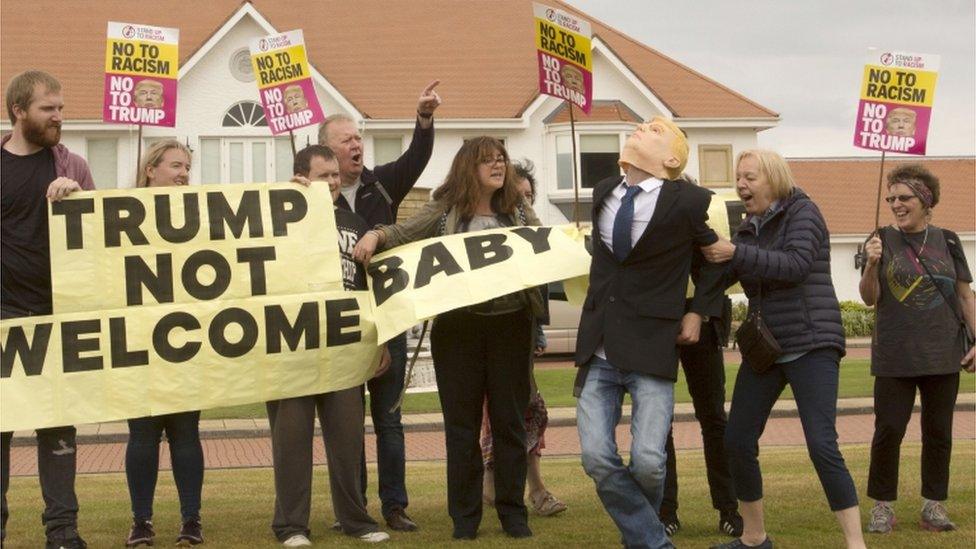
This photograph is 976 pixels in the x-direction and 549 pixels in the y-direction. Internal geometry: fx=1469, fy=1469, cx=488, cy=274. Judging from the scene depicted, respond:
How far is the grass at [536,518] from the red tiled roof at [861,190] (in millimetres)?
48713

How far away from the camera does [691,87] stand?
47.8 metres

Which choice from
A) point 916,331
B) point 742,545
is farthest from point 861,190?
point 742,545

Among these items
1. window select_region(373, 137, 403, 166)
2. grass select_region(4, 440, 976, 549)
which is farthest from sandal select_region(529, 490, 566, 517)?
window select_region(373, 137, 403, 166)

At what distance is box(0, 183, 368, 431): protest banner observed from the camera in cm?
780

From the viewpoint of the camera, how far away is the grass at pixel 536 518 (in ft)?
27.1

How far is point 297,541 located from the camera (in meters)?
8.02

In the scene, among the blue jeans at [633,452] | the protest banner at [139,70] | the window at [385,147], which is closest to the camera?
the blue jeans at [633,452]

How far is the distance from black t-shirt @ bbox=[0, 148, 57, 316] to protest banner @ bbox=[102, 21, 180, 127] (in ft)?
22.4

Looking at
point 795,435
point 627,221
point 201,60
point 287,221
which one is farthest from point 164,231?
point 201,60

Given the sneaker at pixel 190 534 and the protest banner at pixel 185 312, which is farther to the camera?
the sneaker at pixel 190 534

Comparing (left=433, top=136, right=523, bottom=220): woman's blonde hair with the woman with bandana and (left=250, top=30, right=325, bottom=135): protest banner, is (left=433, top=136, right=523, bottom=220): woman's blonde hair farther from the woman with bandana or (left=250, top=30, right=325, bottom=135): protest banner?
(left=250, top=30, right=325, bottom=135): protest banner

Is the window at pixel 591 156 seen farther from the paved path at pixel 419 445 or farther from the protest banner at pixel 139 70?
the protest banner at pixel 139 70

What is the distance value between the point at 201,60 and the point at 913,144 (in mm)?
35014

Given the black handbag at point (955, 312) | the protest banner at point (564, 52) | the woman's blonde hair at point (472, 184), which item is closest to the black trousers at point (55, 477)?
the woman's blonde hair at point (472, 184)
